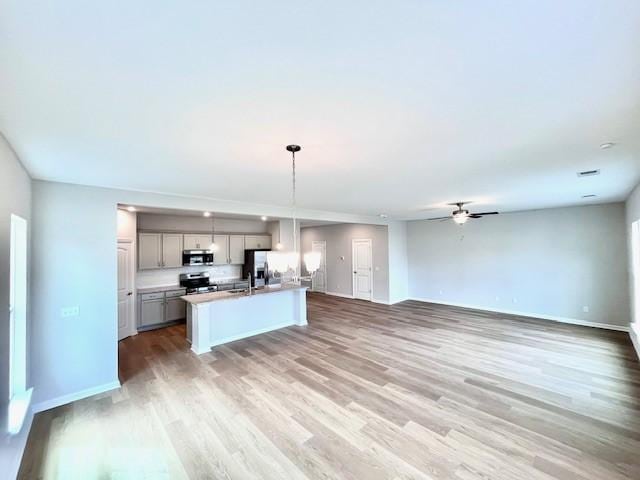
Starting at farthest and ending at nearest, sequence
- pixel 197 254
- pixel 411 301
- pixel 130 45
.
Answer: pixel 411 301 < pixel 197 254 < pixel 130 45

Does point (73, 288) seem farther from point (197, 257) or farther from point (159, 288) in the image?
point (197, 257)

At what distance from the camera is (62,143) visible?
2195 mm

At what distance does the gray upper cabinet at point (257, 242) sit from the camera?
782 centimetres

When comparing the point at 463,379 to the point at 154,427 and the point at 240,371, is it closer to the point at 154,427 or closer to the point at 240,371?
the point at 240,371

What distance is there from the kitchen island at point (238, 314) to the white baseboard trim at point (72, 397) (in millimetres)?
1327

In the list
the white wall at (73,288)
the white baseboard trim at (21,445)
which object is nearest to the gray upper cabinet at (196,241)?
the white wall at (73,288)

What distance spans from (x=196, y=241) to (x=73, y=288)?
3569mm

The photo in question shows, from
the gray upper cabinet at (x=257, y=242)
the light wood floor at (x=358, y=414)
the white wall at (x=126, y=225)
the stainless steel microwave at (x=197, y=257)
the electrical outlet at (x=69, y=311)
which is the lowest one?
the light wood floor at (x=358, y=414)

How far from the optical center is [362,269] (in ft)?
30.4

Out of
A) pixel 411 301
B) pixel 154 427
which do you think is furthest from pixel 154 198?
pixel 411 301

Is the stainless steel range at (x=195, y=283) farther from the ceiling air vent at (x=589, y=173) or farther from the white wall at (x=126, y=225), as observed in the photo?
the ceiling air vent at (x=589, y=173)

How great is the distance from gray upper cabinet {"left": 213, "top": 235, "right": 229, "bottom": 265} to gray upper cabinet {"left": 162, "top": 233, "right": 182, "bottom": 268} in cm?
87

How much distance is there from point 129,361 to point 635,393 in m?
6.98

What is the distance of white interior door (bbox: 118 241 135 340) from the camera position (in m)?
5.30
